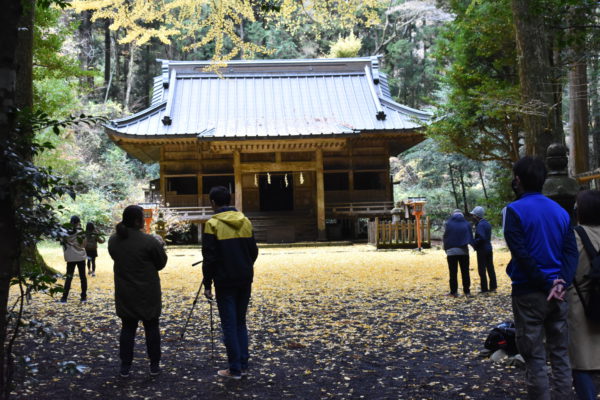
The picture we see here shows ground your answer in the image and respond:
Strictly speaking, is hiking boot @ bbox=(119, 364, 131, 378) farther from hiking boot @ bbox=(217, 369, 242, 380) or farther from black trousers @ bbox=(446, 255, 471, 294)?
black trousers @ bbox=(446, 255, 471, 294)

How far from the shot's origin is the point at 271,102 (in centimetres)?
2230

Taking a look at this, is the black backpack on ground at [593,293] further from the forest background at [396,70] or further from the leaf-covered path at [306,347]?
the forest background at [396,70]

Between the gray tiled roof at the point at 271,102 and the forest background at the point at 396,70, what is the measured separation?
1996 mm

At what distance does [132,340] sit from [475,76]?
1111 centimetres

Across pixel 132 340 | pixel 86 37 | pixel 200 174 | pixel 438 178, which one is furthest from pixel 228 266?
pixel 86 37

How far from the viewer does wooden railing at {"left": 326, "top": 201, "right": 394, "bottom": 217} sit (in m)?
19.2

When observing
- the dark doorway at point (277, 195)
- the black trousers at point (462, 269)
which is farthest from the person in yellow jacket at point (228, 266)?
the dark doorway at point (277, 195)

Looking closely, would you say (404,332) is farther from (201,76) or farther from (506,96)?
(201,76)

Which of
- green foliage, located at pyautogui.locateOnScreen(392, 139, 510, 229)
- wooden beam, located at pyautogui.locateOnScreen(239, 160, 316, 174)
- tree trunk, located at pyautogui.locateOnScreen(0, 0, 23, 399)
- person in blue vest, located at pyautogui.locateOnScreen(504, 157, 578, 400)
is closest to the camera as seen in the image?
tree trunk, located at pyautogui.locateOnScreen(0, 0, 23, 399)

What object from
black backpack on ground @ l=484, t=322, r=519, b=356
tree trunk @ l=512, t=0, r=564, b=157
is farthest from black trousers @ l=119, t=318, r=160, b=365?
tree trunk @ l=512, t=0, r=564, b=157

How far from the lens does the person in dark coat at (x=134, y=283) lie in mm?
4062

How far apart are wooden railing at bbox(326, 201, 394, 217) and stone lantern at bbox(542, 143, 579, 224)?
49.2 feet

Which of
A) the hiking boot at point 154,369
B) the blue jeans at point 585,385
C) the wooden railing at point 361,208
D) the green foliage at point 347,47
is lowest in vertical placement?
the hiking boot at point 154,369

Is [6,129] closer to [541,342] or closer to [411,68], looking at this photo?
[541,342]
